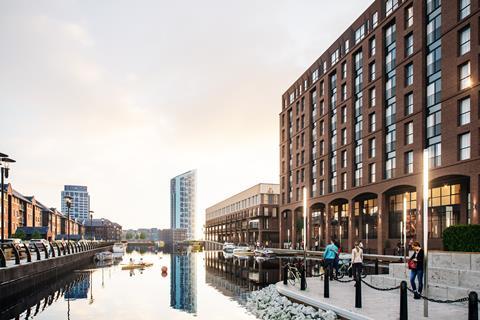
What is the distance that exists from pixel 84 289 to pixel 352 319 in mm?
22328

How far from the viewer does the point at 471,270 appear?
16.2m

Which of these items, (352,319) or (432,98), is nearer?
(352,319)

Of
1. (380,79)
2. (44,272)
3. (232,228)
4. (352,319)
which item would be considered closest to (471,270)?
(352,319)

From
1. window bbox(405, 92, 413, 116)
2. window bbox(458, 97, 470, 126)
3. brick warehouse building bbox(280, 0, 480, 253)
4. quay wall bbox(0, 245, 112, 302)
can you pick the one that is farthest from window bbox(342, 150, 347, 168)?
quay wall bbox(0, 245, 112, 302)

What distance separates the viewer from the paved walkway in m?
13.9

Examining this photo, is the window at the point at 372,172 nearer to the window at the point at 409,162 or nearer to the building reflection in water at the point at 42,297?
the window at the point at 409,162

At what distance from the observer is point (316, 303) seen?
16812mm

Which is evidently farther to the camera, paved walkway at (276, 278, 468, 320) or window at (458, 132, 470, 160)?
window at (458, 132, 470, 160)

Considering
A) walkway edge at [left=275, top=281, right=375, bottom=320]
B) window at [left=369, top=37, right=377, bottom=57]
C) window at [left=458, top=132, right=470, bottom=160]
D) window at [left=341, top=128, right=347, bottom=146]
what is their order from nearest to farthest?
walkway edge at [left=275, top=281, right=375, bottom=320] → window at [left=458, top=132, right=470, bottom=160] → window at [left=369, top=37, right=377, bottom=57] → window at [left=341, top=128, right=347, bottom=146]

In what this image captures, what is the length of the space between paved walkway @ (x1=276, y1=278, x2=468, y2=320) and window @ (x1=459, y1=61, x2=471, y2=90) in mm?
28782

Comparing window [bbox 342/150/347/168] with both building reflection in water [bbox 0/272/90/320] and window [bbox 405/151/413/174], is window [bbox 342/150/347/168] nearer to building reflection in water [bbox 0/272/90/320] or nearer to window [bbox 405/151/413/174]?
window [bbox 405/151/413/174]

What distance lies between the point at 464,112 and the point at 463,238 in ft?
87.5

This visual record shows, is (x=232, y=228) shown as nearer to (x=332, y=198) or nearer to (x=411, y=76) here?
(x=332, y=198)

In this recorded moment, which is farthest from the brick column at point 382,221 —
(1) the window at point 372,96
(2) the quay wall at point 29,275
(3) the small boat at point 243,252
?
(2) the quay wall at point 29,275
